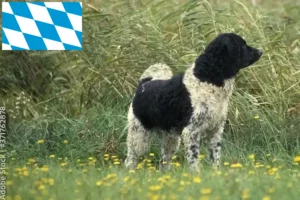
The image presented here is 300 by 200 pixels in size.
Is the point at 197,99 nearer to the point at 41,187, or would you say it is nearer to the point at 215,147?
the point at 215,147

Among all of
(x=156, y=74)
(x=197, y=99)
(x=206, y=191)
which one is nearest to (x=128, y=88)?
(x=156, y=74)

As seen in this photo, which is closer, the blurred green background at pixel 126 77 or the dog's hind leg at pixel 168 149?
the dog's hind leg at pixel 168 149

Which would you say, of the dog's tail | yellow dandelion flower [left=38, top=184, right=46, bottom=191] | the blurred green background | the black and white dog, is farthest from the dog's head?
yellow dandelion flower [left=38, top=184, right=46, bottom=191]

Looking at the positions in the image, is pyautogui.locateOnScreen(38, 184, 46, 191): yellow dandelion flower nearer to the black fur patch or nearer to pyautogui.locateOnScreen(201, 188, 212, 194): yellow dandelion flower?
pyautogui.locateOnScreen(201, 188, 212, 194): yellow dandelion flower

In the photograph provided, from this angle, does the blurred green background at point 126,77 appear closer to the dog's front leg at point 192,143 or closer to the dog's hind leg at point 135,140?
the dog's hind leg at point 135,140

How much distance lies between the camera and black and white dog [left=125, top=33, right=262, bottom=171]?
862cm

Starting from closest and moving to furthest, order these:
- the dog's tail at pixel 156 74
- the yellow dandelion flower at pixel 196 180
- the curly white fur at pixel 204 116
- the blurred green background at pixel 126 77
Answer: the yellow dandelion flower at pixel 196 180 → the curly white fur at pixel 204 116 → the dog's tail at pixel 156 74 → the blurred green background at pixel 126 77

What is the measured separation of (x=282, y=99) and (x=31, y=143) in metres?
3.37

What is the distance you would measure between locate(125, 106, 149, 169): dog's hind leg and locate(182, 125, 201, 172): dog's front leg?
2.29 ft

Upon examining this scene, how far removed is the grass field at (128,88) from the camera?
32.0 ft

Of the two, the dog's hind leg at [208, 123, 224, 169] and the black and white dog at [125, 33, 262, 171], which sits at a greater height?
the black and white dog at [125, 33, 262, 171]

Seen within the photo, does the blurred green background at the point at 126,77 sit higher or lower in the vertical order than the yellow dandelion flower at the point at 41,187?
higher

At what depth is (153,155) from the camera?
383 inches

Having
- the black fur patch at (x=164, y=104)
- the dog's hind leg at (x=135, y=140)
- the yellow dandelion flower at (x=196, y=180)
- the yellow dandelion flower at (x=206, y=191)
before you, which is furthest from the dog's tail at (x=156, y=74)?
the yellow dandelion flower at (x=206, y=191)
